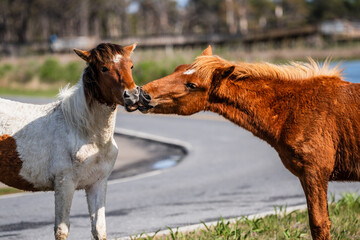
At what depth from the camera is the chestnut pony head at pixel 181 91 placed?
17.7ft

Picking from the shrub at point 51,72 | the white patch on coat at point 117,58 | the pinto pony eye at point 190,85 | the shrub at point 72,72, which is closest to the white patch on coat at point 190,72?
the pinto pony eye at point 190,85

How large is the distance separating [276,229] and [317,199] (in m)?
1.89

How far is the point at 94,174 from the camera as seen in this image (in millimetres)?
5828

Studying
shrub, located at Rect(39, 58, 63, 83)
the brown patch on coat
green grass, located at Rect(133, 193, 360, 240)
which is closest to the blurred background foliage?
shrub, located at Rect(39, 58, 63, 83)

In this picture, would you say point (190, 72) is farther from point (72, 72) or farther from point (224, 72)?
point (72, 72)

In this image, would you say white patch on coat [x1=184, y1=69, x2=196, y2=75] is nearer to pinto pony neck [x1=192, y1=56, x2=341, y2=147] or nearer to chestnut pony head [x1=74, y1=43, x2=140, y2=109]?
pinto pony neck [x1=192, y1=56, x2=341, y2=147]

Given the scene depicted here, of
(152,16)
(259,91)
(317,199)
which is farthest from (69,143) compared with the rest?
(152,16)

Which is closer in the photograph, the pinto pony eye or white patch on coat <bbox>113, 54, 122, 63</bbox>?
the pinto pony eye

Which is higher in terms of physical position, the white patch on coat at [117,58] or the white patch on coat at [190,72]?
the white patch on coat at [117,58]

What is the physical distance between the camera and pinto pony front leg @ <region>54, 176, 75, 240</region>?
18.6 feet

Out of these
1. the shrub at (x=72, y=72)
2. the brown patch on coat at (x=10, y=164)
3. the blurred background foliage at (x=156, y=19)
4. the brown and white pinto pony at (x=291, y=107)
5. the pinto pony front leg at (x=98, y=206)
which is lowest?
the pinto pony front leg at (x=98, y=206)

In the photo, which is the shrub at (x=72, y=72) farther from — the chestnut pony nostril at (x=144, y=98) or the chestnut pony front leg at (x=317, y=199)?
the chestnut pony front leg at (x=317, y=199)

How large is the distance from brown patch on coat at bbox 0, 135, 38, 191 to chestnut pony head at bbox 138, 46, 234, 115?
1.60 metres

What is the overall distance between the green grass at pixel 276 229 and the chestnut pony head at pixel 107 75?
1.81 metres
